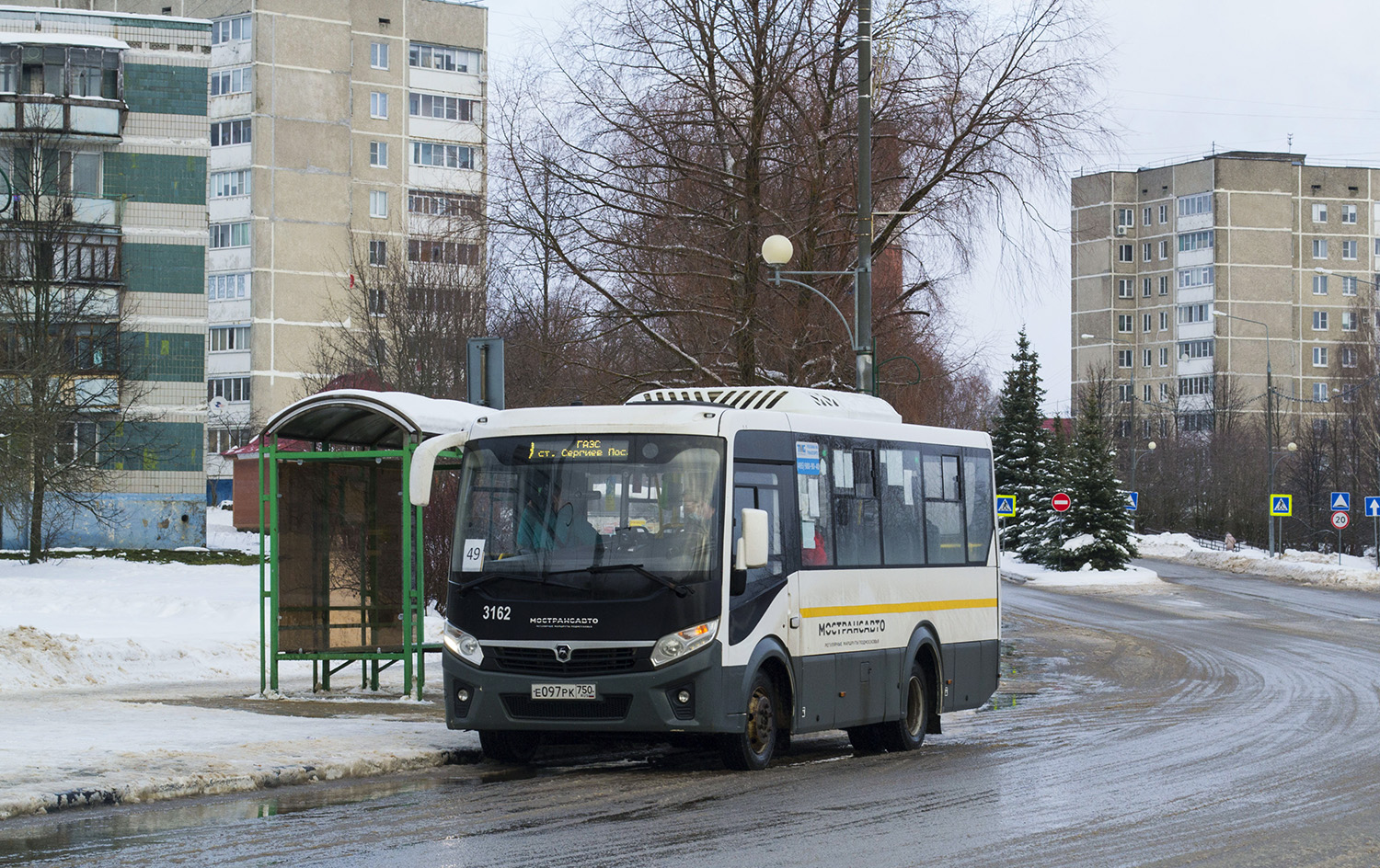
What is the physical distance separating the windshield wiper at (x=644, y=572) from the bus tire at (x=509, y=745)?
1525 mm

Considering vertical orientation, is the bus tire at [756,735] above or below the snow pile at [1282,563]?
above

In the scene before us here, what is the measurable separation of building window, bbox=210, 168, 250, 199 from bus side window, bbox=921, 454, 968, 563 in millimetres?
82723

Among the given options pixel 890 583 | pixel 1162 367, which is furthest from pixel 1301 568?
pixel 1162 367

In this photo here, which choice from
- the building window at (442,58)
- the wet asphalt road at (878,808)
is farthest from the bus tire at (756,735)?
the building window at (442,58)

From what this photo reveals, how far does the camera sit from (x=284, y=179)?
93.6 meters

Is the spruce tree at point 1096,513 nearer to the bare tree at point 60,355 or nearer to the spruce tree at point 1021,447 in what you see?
the spruce tree at point 1021,447

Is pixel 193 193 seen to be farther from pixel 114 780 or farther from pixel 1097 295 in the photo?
pixel 1097 295

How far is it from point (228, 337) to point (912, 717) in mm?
85337

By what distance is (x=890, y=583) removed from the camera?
14891 millimetres

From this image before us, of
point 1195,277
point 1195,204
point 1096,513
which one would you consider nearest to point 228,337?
point 1096,513

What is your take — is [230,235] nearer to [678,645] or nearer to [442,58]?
[442,58]

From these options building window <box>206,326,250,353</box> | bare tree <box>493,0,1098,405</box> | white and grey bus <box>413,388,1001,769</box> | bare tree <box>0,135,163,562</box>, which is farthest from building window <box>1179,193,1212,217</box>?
white and grey bus <box>413,388,1001,769</box>

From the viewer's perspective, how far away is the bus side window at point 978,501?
16672mm

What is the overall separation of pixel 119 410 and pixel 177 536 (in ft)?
20.3
